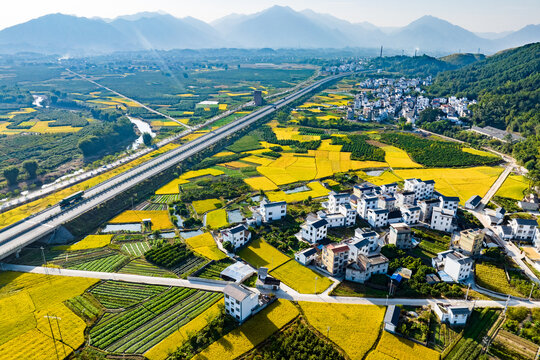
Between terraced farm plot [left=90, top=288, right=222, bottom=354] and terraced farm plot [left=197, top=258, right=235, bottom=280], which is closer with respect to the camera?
terraced farm plot [left=90, top=288, right=222, bottom=354]

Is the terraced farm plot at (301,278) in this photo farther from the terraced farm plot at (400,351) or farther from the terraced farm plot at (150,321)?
the terraced farm plot at (400,351)

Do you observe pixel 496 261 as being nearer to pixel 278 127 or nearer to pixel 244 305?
pixel 244 305

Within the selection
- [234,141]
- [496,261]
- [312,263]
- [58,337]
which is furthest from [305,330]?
[234,141]

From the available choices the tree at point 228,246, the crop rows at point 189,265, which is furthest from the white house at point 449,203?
the crop rows at point 189,265

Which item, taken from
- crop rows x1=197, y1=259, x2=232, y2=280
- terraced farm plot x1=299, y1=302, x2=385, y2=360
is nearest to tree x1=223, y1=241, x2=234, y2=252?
crop rows x1=197, y1=259, x2=232, y2=280

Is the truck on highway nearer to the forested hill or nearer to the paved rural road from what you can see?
the paved rural road

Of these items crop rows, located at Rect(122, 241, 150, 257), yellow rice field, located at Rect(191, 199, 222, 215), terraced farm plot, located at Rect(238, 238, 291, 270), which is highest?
yellow rice field, located at Rect(191, 199, 222, 215)

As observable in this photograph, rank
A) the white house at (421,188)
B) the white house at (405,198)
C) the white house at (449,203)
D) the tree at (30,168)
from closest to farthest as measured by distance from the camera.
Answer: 1. the white house at (449,203)
2. the white house at (405,198)
3. the white house at (421,188)
4. the tree at (30,168)

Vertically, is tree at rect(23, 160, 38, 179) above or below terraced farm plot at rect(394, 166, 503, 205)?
above

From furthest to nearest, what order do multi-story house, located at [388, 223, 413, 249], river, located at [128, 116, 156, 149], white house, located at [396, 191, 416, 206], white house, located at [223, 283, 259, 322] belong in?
river, located at [128, 116, 156, 149] < white house, located at [396, 191, 416, 206] < multi-story house, located at [388, 223, 413, 249] < white house, located at [223, 283, 259, 322]
